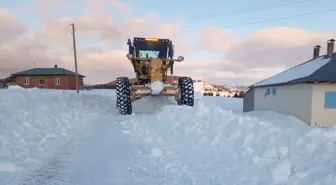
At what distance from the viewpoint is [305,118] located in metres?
17.2

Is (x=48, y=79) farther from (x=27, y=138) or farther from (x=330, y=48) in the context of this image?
(x=27, y=138)

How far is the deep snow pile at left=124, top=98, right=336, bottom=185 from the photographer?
4.13 m

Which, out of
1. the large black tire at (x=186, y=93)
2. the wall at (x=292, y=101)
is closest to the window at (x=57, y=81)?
the wall at (x=292, y=101)

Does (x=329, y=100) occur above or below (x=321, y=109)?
above

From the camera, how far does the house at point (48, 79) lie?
55.5 metres

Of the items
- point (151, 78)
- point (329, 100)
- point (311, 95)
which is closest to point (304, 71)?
point (329, 100)

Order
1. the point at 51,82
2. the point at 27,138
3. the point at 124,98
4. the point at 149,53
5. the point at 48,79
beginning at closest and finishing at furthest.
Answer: the point at 27,138 → the point at 124,98 → the point at 149,53 → the point at 51,82 → the point at 48,79

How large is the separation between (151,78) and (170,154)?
736 centimetres

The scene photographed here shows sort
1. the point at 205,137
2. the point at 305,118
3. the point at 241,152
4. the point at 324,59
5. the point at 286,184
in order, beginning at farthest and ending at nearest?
the point at 324,59
the point at 305,118
the point at 205,137
the point at 241,152
the point at 286,184

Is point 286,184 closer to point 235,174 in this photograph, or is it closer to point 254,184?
point 254,184

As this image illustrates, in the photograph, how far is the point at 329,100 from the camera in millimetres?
16891

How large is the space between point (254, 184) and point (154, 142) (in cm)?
306

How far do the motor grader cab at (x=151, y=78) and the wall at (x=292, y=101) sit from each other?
880 centimetres

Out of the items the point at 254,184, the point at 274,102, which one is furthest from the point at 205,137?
the point at 274,102
